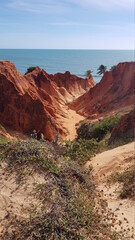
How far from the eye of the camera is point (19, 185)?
5.59 m

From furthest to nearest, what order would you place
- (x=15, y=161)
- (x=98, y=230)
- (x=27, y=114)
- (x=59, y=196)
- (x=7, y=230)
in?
1. (x=27, y=114)
2. (x=15, y=161)
3. (x=59, y=196)
4. (x=98, y=230)
5. (x=7, y=230)

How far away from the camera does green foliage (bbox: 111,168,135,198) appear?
7.16 meters

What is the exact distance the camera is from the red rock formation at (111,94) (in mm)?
30016

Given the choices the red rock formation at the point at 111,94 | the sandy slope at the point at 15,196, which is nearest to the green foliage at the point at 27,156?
the sandy slope at the point at 15,196

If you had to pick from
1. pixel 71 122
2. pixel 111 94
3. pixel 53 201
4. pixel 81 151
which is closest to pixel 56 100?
pixel 71 122

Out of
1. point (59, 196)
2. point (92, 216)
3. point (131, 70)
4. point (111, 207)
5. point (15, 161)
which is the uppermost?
point (131, 70)

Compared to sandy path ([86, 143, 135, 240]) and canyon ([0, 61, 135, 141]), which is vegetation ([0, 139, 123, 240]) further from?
canyon ([0, 61, 135, 141])

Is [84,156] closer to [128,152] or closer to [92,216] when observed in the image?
[128,152]

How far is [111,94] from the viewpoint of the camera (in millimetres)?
33188

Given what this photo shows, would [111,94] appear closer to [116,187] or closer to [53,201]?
[116,187]

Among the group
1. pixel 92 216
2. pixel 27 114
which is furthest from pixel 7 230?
pixel 27 114

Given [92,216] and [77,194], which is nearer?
[92,216]

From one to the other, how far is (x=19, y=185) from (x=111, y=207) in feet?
8.62

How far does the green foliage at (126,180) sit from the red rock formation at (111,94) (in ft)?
66.3
